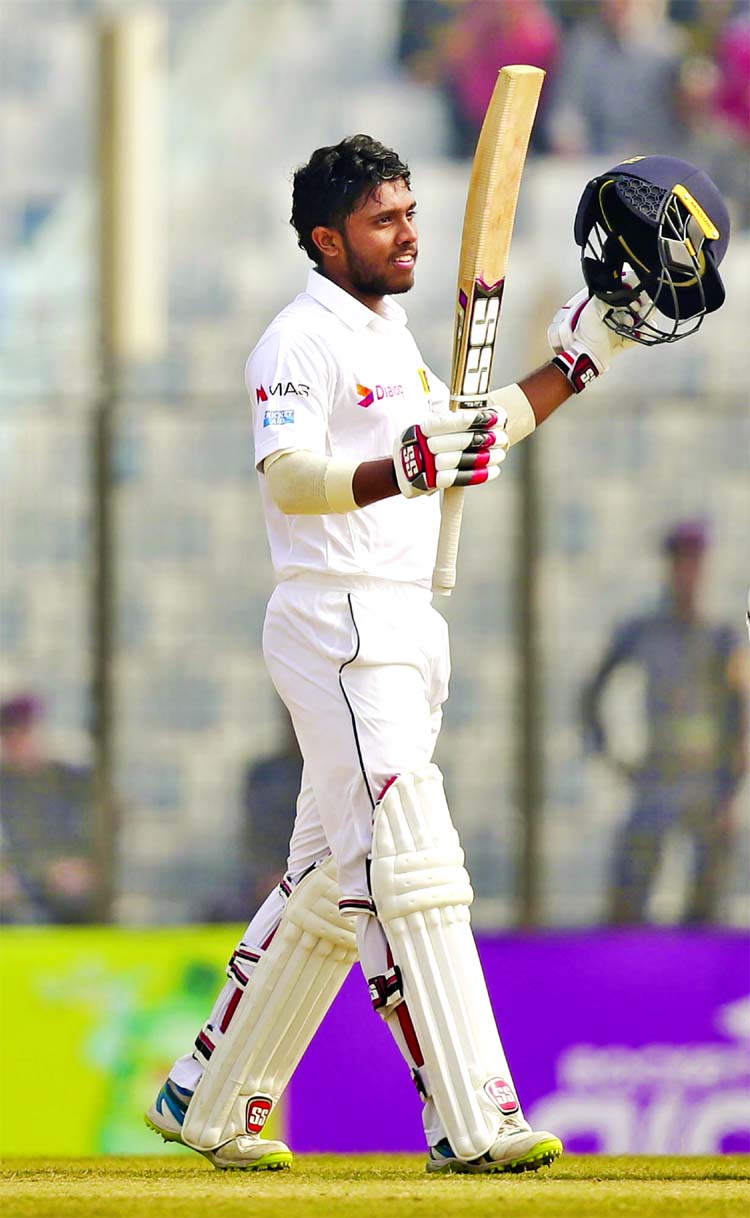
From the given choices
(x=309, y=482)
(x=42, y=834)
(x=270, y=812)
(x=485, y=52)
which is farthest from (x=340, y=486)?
(x=485, y=52)

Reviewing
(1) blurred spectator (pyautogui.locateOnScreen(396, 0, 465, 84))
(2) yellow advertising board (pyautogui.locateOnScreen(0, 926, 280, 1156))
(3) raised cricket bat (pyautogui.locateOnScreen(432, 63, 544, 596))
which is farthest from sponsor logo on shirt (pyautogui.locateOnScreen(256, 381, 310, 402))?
(1) blurred spectator (pyautogui.locateOnScreen(396, 0, 465, 84))

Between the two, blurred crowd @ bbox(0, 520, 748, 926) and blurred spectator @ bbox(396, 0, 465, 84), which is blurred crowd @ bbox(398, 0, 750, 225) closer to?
blurred spectator @ bbox(396, 0, 465, 84)

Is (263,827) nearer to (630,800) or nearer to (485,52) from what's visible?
(630,800)

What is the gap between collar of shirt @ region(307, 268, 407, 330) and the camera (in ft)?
12.6

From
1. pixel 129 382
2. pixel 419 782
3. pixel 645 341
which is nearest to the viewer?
pixel 419 782

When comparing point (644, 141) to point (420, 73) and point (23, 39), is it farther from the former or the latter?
point (23, 39)

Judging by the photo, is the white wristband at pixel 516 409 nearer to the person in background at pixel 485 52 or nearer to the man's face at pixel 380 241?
the man's face at pixel 380 241

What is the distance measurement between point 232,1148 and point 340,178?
1.79 m

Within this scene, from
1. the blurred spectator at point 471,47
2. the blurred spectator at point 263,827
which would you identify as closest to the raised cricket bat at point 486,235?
the blurred spectator at point 263,827

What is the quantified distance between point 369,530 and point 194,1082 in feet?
3.72

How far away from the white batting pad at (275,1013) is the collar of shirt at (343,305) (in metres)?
0.99

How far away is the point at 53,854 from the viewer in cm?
657

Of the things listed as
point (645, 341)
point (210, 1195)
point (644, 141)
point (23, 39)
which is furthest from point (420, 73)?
point (210, 1195)

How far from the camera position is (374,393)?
150 inches
